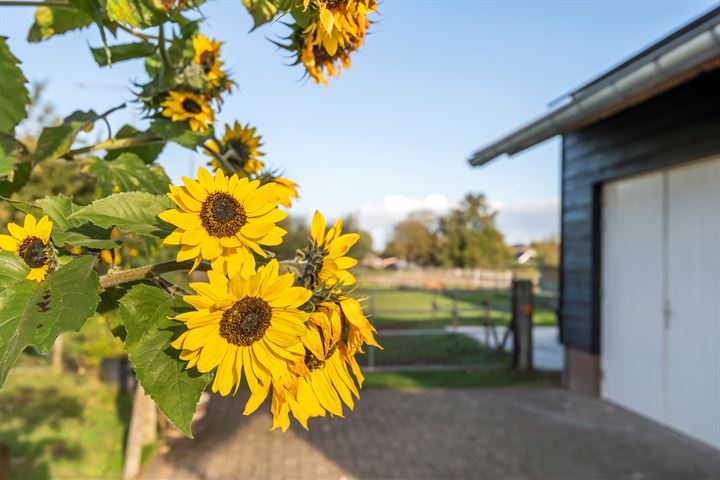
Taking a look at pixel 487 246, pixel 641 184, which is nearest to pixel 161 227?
pixel 641 184

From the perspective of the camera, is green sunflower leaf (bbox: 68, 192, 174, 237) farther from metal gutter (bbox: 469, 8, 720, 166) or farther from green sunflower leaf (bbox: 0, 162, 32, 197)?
metal gutter (bbox: 469, 8, 720, 166)

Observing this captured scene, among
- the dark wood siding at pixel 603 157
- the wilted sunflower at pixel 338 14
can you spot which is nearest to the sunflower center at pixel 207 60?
the wilted sunflower at pixel 338 14

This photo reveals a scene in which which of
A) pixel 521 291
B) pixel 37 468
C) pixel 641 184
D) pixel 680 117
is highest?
pixel 680 117

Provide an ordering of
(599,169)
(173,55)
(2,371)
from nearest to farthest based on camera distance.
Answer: (2,371)
(173,55)
(599,169)

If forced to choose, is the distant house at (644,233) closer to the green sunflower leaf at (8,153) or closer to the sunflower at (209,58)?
the sunflower at (209,58)

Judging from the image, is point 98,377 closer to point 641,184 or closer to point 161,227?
point 641,184

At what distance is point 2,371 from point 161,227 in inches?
6.2

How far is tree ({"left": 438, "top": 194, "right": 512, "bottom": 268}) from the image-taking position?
40.6 metres

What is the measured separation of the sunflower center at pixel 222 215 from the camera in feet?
1.57

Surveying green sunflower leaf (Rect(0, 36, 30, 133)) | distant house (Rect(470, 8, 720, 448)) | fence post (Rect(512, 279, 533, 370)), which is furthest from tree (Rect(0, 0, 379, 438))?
fence post (Rect(512, 279, 533, 370))

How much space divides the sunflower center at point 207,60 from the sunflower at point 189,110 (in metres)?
0.10

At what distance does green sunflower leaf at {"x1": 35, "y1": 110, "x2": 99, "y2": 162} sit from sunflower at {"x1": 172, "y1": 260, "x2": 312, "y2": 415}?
1.57 ft

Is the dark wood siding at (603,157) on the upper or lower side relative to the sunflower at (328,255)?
upper

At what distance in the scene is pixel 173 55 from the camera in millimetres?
913
